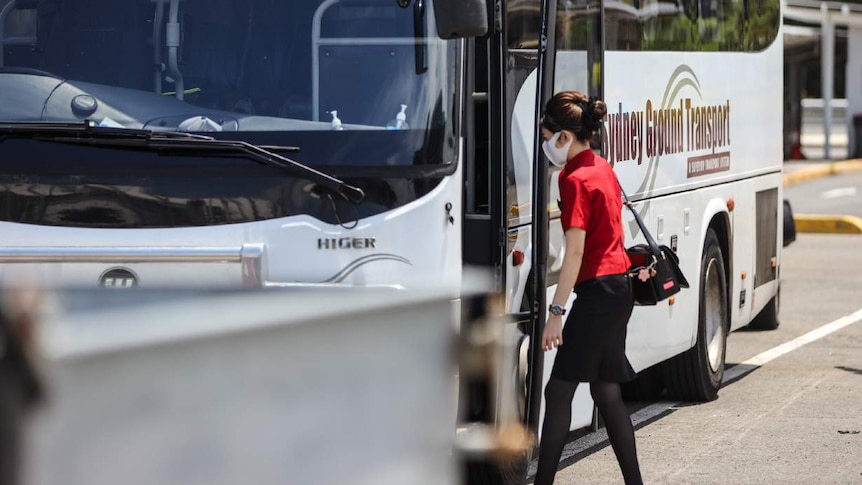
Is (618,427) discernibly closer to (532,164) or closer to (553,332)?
(553,332)

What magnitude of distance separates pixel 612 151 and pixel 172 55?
254 cm

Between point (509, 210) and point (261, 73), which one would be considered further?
point (509, 210)

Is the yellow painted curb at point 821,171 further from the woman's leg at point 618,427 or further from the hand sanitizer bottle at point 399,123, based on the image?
the hand sanitizer bottle at point 399,123

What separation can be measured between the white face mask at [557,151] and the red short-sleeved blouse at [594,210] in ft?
0.10

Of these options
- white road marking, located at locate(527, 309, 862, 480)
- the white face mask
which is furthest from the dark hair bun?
white road marking, located at locate(527, 309, 862, 480)

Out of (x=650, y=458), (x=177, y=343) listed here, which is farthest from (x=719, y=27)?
(x=177, y=343)

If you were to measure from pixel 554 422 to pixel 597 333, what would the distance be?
1.43 feet

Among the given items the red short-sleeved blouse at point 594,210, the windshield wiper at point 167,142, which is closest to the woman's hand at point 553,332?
the red short-sleeved blouse at point 594,210

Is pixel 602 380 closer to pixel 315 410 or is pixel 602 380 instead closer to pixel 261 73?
pixel 261 73

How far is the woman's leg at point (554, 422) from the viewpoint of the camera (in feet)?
20.6

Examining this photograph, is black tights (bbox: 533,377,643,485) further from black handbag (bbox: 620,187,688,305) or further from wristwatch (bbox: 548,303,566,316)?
black handbag (bbox: 620,187,688,305)

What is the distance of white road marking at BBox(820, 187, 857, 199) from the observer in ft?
87.7

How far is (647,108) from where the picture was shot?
8.24 meters

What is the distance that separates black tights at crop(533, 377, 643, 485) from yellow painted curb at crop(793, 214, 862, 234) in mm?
15113
